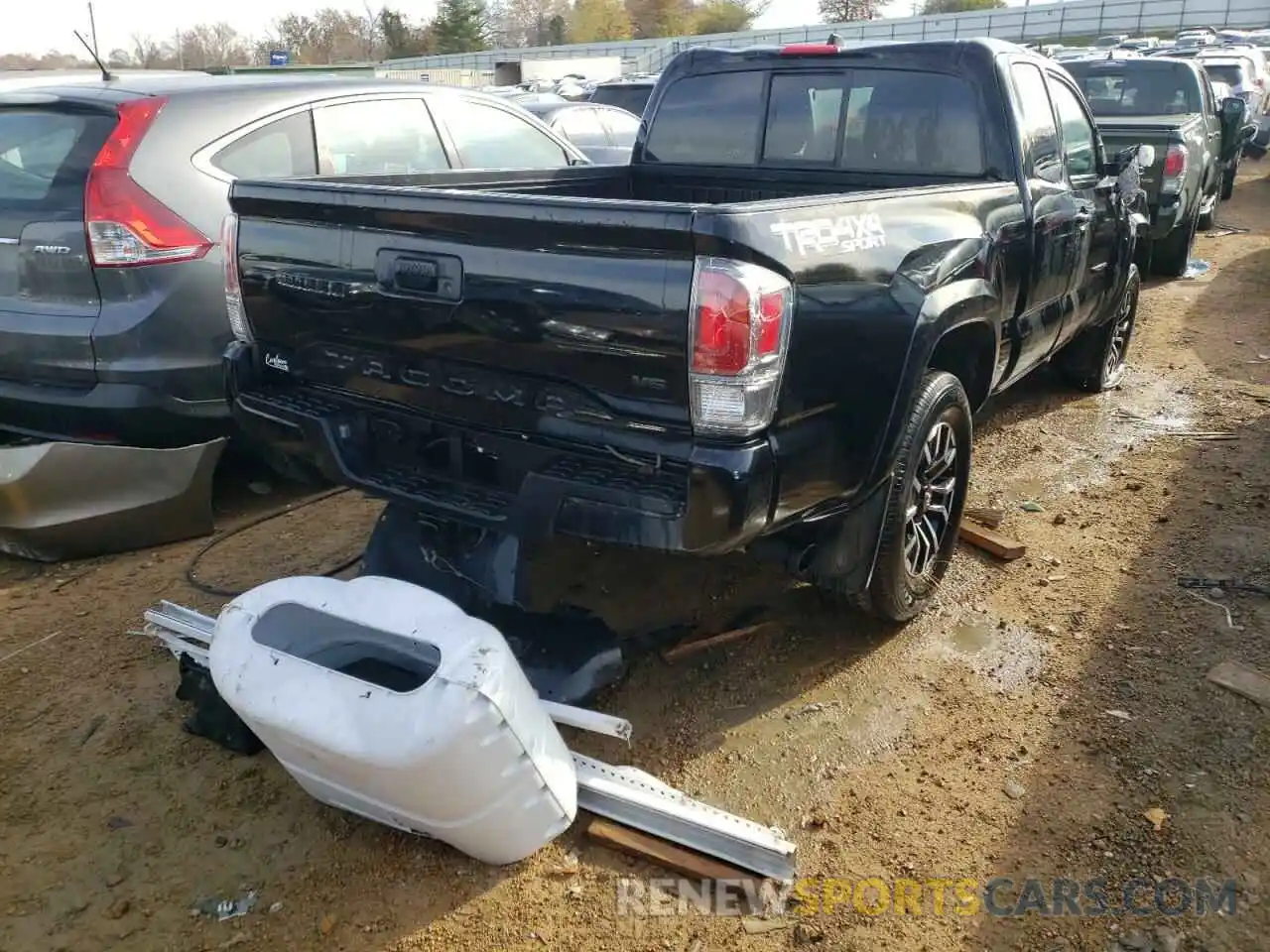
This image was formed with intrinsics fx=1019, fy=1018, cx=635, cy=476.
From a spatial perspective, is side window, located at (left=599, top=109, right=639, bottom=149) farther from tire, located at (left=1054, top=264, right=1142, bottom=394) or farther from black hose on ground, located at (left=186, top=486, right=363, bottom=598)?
black hose on ground, located at (left=186, top=486, right=363, bottom=598)

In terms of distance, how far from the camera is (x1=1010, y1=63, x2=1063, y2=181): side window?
4008mm

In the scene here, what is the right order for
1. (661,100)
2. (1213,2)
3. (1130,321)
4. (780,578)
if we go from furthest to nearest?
(1213,2) → (1130,321) → (661,100) → (780,578)

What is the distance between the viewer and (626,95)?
15406 millimetres

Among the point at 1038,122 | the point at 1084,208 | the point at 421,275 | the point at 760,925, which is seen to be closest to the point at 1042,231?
the point at 1038,122

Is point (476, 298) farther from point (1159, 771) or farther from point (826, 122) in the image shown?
point (1159, 771)

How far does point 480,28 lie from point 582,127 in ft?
191

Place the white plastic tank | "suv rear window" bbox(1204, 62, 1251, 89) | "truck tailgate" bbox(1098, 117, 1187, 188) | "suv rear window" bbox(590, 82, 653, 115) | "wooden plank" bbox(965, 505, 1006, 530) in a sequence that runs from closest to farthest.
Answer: the white plastic tank, "wooden plank" bbox(965, 505, 1006, 530), "truck tailgate" bbox(1098, 117, 1187, 188), "suv rear window" bbox(590, 82, 653, 115), "suv rear window" bbox(1204, 62, 1251, 89)

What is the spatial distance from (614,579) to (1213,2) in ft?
199

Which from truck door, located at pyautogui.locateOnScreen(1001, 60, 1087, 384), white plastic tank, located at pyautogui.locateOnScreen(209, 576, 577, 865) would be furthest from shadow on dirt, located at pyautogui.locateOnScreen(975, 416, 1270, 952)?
white plastic tank, located at pyautogui.locateOnScreen(209, 576, 577, 865)

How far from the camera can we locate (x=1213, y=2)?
51031 mm

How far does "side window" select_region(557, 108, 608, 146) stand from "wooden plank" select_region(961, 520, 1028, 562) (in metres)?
8.57

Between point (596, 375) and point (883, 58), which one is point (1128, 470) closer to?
point (883, 58)

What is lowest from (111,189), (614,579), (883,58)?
(614,579)

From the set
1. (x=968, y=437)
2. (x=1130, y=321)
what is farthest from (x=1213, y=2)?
(x=968, y=437)
